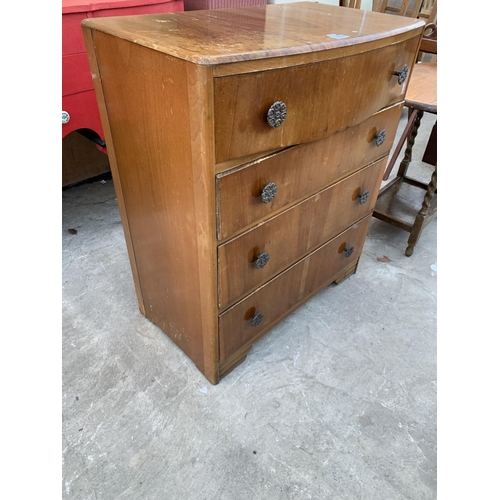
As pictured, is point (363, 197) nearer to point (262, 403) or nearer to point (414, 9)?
point (262, 403)

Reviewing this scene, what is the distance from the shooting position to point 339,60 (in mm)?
922

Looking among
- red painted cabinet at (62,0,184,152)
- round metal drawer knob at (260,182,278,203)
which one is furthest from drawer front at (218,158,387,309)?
red painted cabinet at (62,0,184,152)

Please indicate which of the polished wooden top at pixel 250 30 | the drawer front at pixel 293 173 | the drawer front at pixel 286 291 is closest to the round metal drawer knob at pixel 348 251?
the drawer front at pixel 286 291

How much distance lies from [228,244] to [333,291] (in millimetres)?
938

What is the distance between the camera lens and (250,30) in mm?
933

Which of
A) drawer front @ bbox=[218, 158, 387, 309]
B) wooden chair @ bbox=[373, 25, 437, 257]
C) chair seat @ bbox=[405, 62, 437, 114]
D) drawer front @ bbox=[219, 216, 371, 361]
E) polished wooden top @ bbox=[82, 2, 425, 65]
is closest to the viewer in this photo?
polished wooden top @ bbox=[82, 2, 425, 65]

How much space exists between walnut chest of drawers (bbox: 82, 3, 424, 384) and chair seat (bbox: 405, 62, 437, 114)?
1.28 ft

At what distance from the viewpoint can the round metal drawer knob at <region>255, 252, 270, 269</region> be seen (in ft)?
3.68

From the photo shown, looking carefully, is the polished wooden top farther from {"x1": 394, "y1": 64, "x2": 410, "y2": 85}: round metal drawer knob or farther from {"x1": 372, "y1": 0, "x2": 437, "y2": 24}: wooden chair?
{"x1": 372, "y1": 0, "x2": 437, "y2": 24}: wooden chair

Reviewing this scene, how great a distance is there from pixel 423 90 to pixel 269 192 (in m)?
1.26

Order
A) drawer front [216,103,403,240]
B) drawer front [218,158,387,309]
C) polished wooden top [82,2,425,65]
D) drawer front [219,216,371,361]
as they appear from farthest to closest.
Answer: drawer front [219,216,371,361] < drawer front [218,158,387,309] < drawer front [216,103,403,240] < polished wooden top [82,2,425,65]

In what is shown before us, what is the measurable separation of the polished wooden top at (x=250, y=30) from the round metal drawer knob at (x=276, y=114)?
0.10 meters

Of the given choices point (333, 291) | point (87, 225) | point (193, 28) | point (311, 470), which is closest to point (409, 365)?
point (333, 291)

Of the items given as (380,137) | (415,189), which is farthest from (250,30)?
(415,189)
